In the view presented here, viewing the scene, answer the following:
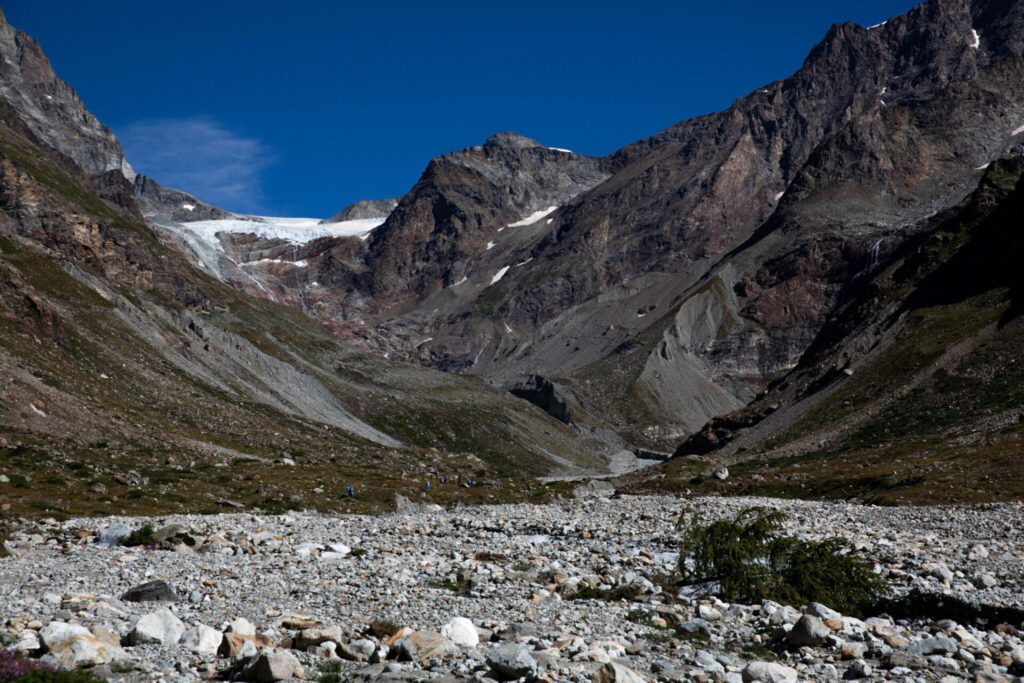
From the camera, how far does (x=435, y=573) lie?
25828mm

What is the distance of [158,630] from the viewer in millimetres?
16109

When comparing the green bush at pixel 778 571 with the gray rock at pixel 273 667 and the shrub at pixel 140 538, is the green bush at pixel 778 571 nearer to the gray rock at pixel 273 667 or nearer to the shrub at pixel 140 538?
the gray rock at pixel 273 667

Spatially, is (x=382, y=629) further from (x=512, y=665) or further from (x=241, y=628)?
(x=512, y=665)

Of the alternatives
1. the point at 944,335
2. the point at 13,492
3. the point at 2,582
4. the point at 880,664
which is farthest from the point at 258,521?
the point at 944,335

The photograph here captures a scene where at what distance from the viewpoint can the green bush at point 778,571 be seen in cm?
2412

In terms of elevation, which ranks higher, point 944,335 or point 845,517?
point 944,335

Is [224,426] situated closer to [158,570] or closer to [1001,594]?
[158,570]

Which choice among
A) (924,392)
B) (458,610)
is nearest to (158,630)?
(458,610)

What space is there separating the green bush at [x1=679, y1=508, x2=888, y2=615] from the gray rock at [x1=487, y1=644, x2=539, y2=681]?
11497mm

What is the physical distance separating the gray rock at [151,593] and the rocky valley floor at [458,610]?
10 cm

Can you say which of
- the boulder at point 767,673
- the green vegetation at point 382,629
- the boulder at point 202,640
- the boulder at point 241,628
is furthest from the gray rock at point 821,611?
the boulder at point 202,640

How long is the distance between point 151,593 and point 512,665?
408 inches

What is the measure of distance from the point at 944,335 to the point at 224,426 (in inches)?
4234

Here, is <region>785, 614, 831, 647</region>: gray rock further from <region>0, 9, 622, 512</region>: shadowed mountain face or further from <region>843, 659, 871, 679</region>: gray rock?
<region>0, 9, 622, 512</region>: shadowed mountain face
